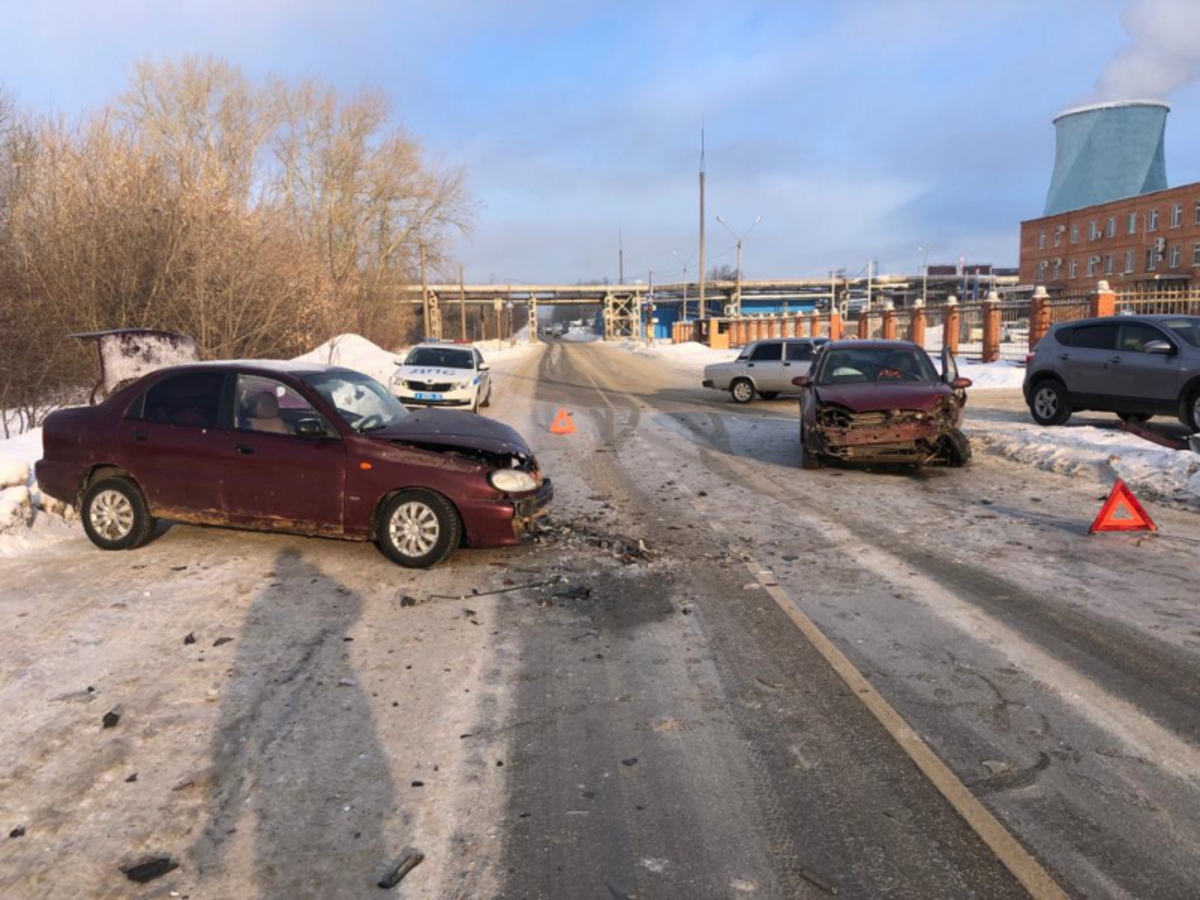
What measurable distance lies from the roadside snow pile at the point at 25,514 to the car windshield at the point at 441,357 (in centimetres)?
1101

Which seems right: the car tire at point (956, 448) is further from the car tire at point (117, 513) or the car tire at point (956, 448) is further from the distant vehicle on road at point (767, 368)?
the distant vehicle on road at point (767, 368)

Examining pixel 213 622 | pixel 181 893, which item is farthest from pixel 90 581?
pixel 181 893

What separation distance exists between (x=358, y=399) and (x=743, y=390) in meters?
15.6

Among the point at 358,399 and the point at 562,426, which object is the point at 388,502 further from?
the point at 562,426

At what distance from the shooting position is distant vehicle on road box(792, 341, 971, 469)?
33.4 ft

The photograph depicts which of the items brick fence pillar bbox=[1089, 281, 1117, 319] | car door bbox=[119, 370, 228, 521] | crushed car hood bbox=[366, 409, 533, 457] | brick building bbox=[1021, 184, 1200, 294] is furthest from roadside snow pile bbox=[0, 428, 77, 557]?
brick building bbox=[1021, 184, 1200, 294]

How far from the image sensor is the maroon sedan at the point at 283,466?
6.43m

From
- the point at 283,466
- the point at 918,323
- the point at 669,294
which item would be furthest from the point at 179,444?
the point at 669,294

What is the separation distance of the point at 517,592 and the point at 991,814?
11.5ft

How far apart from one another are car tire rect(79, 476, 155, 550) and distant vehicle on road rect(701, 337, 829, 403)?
54.1 feet

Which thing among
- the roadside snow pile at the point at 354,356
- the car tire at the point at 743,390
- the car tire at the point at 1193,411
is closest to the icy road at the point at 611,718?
the car tire at the point at 1193,411

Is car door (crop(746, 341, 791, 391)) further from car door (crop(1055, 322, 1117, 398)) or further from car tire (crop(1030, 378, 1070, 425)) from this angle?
car door (crop(1055, 322, 1117, 398))

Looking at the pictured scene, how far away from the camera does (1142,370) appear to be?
1269cm

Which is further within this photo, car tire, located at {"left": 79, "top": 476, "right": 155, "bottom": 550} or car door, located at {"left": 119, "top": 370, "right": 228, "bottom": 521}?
car tire, located at {"left": 79, "top": 476, "right": 155, "bottom": 550}
